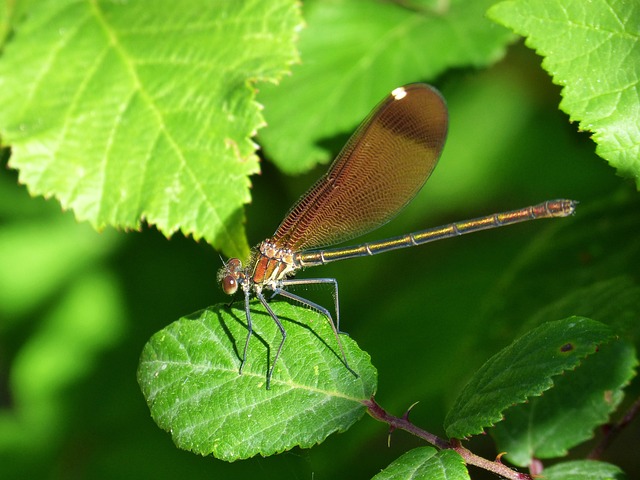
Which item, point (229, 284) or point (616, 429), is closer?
point (616, 429)

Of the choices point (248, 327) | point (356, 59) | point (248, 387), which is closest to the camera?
point (248, 387)

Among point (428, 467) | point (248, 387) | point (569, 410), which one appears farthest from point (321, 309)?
point (569, 410)

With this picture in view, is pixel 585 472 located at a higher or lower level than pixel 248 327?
lower

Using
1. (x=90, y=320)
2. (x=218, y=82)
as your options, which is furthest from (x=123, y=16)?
(x=90, y=320)

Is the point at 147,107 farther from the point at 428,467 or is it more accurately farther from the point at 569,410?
the point at 569,410

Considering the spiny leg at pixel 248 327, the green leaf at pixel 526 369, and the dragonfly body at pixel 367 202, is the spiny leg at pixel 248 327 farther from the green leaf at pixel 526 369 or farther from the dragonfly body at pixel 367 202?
the green leaf at pixel 526 369

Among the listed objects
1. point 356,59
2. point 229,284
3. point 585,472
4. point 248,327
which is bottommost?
point 229,284

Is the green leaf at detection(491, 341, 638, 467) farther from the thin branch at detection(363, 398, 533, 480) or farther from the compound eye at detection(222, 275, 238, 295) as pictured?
the compound eye at detection(222, 275, 238, 295)
